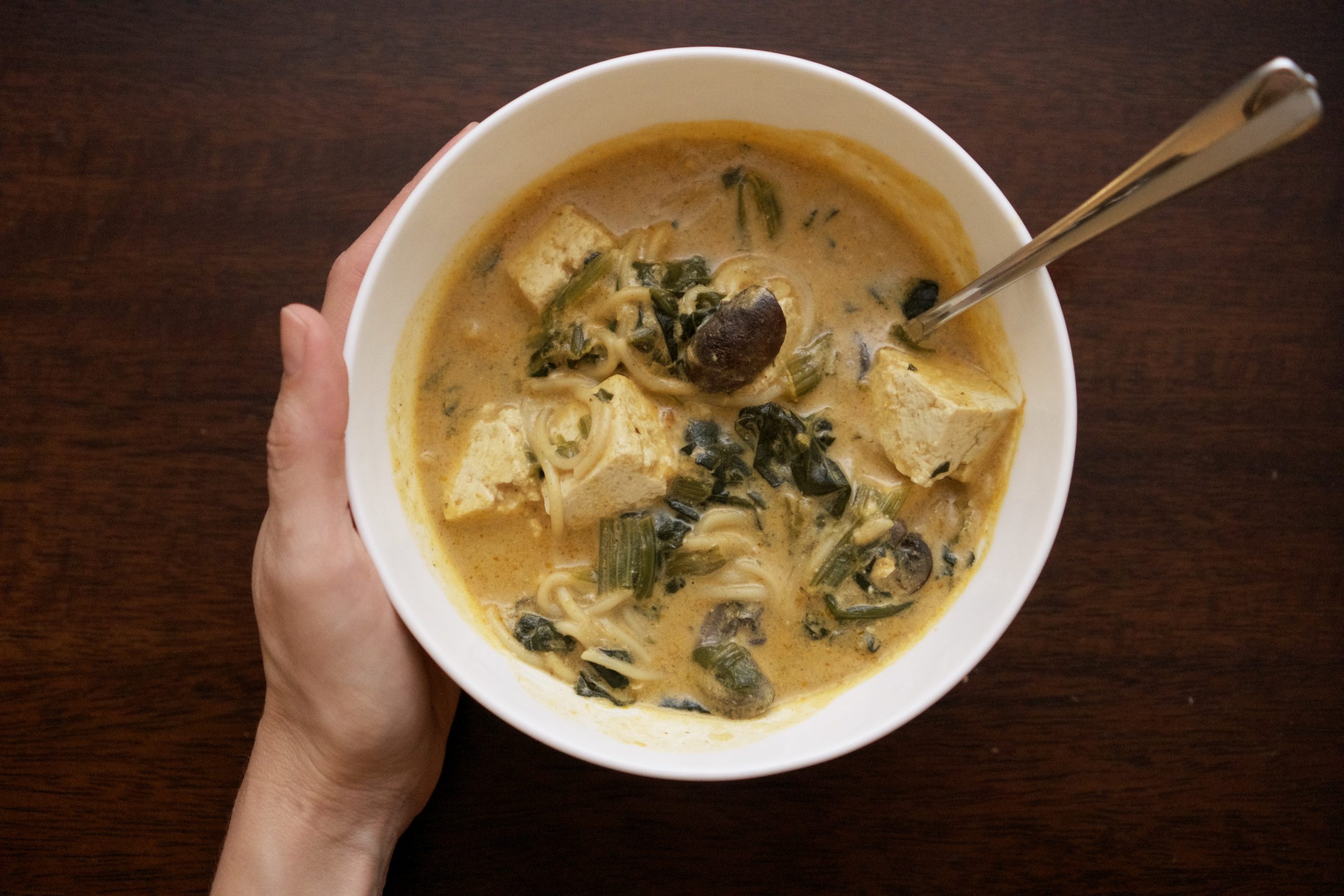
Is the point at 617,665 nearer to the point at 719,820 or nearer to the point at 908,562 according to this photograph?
the point at 719,820

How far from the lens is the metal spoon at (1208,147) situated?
1.65 meters

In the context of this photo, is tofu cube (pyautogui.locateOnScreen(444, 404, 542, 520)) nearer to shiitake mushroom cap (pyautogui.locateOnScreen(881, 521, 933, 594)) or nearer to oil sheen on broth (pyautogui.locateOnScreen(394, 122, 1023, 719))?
oil sheen on broth (pyautogui.locateOnScreen(394, 122, 1023, 719))

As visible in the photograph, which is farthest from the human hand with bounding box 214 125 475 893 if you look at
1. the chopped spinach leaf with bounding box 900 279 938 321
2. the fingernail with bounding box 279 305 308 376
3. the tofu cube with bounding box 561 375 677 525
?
the chopped spinach leaf with bounding box 900 279 938 321

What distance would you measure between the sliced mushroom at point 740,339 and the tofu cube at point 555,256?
0.48 meters

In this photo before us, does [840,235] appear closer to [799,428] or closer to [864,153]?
[864,153]

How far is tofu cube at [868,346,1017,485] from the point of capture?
8.92 ft

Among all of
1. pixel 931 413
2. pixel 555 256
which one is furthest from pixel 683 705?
pixel 555 256

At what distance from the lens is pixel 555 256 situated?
9.48 ft

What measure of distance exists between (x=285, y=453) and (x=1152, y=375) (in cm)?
302

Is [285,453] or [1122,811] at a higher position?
[285,453]

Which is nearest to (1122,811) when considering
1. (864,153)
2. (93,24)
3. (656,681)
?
(656,681)

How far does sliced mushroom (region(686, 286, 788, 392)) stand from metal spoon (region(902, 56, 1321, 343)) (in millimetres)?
741

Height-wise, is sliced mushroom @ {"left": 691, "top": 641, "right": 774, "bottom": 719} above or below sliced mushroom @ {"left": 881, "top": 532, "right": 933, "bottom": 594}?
below

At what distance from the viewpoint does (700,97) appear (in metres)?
2.76
